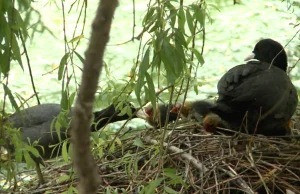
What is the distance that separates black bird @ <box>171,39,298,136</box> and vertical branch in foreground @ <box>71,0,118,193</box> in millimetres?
3088

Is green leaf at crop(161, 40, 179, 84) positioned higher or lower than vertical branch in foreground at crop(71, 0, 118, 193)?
lower

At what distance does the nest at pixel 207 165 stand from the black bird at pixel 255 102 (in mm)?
113

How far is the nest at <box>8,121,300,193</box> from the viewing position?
10.8 feet

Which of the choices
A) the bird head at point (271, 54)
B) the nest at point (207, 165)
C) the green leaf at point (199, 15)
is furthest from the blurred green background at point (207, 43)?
the green leaf at point (199, 15)

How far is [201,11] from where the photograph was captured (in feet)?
8.52

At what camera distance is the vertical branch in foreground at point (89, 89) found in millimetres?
836

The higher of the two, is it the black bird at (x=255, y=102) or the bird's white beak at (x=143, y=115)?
the black bird at (x=255, y=102)

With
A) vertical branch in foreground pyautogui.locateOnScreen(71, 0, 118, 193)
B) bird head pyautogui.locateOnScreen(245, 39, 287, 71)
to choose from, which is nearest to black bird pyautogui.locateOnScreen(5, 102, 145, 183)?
bird head pyautogui.locateOnScreen(245, 39, 287, 71)

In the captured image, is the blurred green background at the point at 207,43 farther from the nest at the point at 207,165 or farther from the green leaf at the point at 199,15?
the green leaf at the point at 199,15

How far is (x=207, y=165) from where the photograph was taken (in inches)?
139

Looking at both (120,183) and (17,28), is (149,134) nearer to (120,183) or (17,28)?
(120,183)

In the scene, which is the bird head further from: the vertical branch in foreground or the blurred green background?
the vertical branch in foreground

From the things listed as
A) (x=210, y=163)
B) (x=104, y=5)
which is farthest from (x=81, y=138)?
(x=210, y=163)

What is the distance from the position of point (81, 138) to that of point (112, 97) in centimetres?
237
